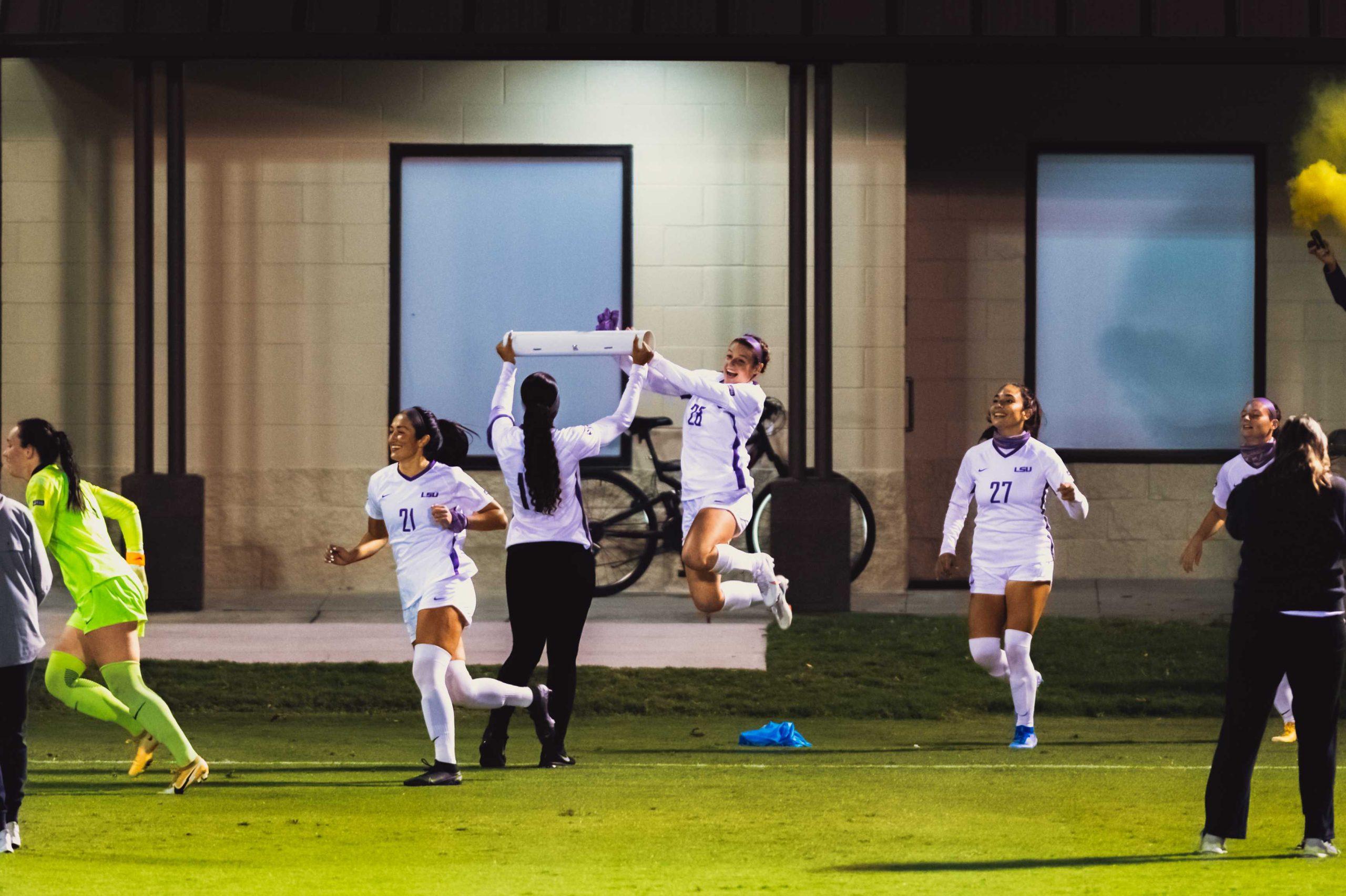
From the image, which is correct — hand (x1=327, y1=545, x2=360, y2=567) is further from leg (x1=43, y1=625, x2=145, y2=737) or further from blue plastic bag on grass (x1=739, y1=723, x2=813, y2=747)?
blue plastic bag on grass (x1=739, y1=723, x2=813, y2=747)

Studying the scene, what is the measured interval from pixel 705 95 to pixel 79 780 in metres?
9.54

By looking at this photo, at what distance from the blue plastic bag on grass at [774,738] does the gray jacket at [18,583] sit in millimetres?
4579

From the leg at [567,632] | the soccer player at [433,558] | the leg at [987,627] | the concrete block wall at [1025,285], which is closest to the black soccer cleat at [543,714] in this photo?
the leg at [567,632]

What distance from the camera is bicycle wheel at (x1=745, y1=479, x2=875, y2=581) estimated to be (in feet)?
54.7

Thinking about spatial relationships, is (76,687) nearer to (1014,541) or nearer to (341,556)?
(341,556)

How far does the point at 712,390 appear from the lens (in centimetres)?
1069

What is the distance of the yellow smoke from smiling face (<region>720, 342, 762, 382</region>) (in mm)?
5478

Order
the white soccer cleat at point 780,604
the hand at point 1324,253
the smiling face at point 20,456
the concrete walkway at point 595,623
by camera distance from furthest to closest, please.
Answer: the concrete walkway at point 595,623 < the hand at point 1324,253 < the white soccer cleat at point 780,604 < the smiling face at point 20,456

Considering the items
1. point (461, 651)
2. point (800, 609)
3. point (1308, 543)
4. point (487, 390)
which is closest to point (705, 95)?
point (487, 390)

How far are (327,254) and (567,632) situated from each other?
8.18 m

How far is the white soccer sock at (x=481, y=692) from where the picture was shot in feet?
30.7

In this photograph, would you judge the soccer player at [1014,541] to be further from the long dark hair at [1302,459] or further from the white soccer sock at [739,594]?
the long dark hair at [1302,459]

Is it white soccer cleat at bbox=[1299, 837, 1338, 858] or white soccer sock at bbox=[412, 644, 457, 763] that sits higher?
white soccer sock at bbox=[412, 644, 457, 763]

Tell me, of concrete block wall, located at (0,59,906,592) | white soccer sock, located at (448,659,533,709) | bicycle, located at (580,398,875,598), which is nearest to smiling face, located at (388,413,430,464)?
white soccer sock, located at (448,659,533,709)
